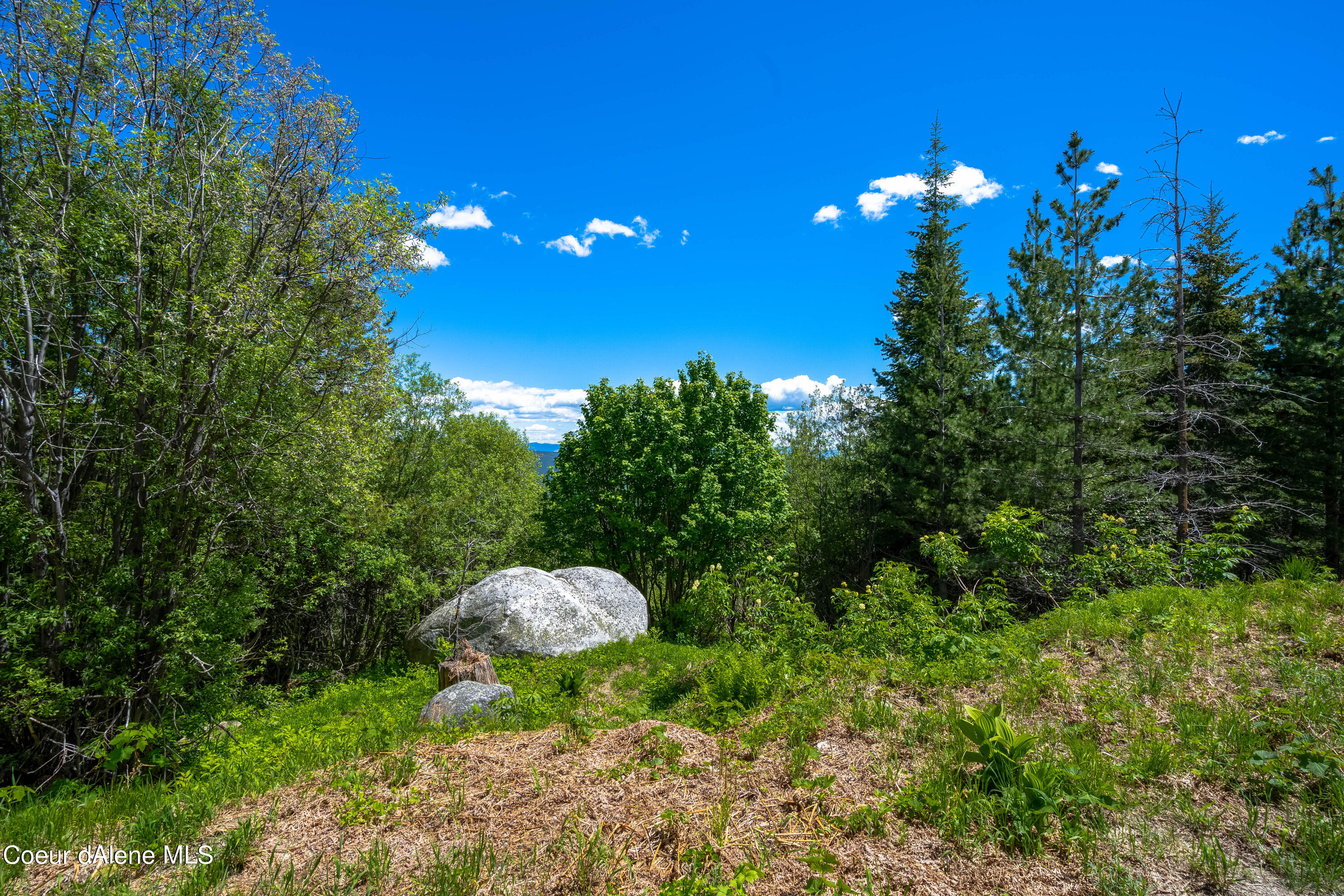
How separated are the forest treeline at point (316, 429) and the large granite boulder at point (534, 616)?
1.93 m

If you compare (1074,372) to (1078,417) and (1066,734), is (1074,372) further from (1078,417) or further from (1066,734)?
(1066,734)

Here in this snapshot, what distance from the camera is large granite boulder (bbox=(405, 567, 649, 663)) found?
37.2 ft

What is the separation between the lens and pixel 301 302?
7.94 metres

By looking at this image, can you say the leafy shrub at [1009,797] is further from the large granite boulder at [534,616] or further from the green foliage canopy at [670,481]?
the green foliage canopy at [670,481]

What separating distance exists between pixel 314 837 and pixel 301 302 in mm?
7174

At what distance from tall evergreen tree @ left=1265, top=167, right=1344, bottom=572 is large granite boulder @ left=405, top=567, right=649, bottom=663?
17.1m

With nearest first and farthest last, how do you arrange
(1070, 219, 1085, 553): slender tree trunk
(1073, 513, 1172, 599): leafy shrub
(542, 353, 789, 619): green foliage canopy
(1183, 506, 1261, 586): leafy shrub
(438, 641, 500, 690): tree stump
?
1. (1183, 506, 1261, 586): leafy shrub
2. (1073, 513, 1172, 599): leafy shrub
3. (438, 641, 500, 690): tree stump
4. (1070, 219, 1085, 553): slender tree trunk
5. (542, 353, 789, 619): green foliage canopy

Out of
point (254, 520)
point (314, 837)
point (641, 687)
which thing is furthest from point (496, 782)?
point (254, 520)

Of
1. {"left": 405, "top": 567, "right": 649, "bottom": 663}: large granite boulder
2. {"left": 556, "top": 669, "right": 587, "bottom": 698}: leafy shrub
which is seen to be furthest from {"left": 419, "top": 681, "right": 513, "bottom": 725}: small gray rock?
{"left": 405, "top": 567, "right": 649, "bottom": 663}: large granite boulder

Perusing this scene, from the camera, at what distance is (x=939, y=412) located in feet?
54.9

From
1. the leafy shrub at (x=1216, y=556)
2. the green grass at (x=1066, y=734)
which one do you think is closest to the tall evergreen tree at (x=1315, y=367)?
the leafy shrub at (x=1216, y=556)

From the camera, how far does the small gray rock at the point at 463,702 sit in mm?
5902

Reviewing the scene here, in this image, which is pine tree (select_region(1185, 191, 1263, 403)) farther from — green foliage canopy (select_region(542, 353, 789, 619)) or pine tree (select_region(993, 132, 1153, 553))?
green foliage canopy (select_region(542, 353, 789, 619))

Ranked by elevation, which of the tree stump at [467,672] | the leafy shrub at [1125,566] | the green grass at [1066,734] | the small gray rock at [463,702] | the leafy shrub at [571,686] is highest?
the leafy shrub at [1125,566]
